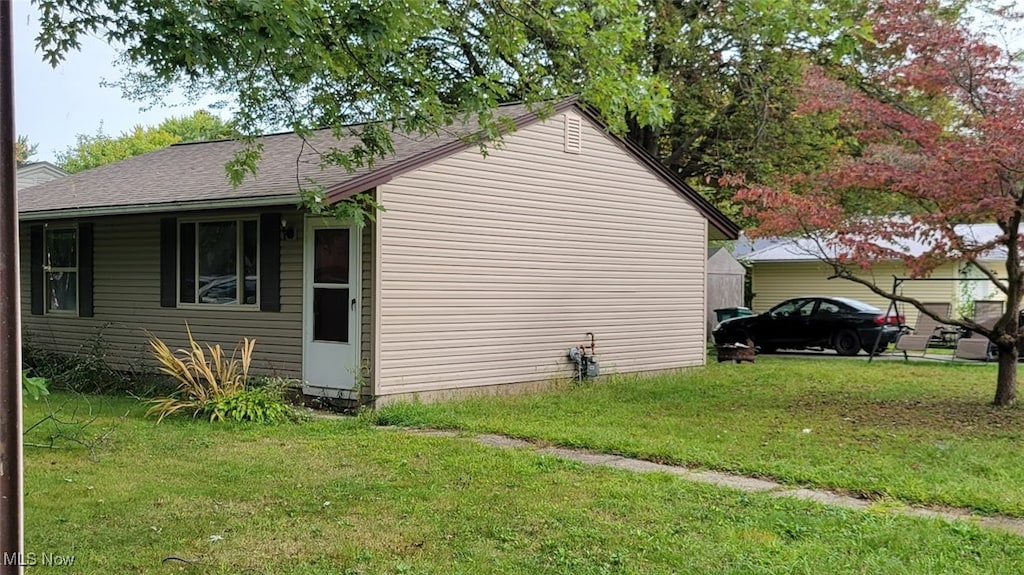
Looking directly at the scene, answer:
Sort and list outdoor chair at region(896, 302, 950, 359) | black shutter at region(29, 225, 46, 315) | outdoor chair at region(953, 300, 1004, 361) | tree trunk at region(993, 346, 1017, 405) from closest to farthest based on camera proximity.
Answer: tree trunk at region(993, 346, 1017, 405) → black shutter at region(29, 225, 46, 315) → outdoor chair at region(953, 300, 1004, 361) → outdoor chair at region(896, 302, 950, 359)

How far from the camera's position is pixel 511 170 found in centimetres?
1173

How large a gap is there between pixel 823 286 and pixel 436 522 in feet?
72.3

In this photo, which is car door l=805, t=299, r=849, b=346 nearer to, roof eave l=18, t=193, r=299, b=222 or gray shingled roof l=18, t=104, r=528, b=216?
gray shingled roof l=18, t=104, r=528, b=216

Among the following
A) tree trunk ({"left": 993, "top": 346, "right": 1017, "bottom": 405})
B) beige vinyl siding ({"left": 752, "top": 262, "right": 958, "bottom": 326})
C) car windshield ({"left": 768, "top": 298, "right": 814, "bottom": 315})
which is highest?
beige vinyl siding ({"left": 752, "top": 262, "right": 958, "bottom": 326})

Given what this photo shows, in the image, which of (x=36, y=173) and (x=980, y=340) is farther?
(x=36, y=173)

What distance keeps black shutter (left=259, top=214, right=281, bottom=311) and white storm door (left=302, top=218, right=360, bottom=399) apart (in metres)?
0.45

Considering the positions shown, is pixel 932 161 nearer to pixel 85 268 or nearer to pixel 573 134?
pixel 573 134

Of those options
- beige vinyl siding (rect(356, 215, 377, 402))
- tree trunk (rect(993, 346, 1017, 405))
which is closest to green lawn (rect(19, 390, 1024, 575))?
beige vinyl siding (rect(356, 215, 377, 402))

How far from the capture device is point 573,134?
41.4 feet

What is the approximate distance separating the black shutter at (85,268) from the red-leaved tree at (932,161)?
9.17 m

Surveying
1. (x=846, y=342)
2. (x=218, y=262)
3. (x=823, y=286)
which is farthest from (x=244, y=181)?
(x=823, y=286)

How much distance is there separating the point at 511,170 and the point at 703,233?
4.55 meters

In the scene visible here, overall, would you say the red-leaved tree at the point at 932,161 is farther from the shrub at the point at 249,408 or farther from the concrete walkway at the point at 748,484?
the shrub at the point at 249,408

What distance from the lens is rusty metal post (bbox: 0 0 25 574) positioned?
2.42 m
